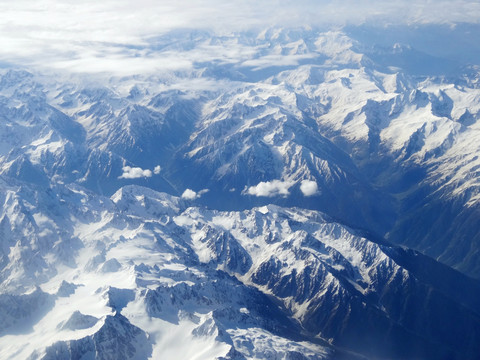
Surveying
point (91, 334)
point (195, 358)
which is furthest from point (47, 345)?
point (195, 358)

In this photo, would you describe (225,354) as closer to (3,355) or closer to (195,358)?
(195,358)

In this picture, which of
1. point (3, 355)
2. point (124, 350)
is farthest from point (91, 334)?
point (3, 355)

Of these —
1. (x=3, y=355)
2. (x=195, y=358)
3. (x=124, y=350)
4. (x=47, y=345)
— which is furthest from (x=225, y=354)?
(x=3, y=355)

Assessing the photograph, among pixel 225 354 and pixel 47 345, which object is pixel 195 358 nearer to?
pixel 225 354

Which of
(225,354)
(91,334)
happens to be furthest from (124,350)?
(225,354)

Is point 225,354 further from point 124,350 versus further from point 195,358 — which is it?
point 124,350

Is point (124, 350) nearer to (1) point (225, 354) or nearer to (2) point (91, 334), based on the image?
(2) point (91, 334)
